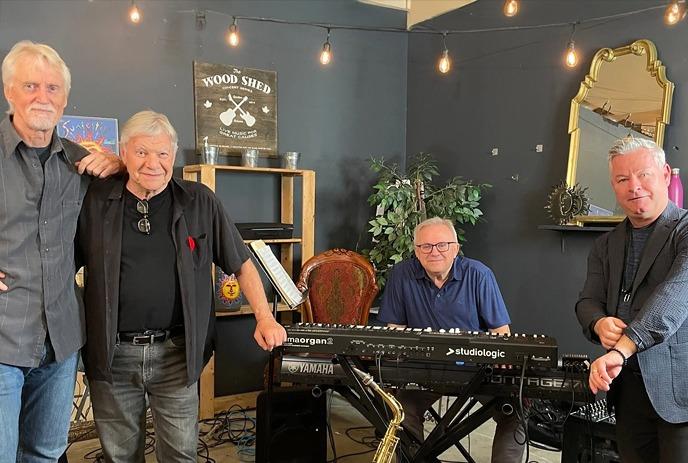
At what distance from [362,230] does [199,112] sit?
A: 59.7 inches

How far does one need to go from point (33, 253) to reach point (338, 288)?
2238 millimetres

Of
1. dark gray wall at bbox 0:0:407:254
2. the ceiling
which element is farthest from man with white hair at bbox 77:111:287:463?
the ceiling

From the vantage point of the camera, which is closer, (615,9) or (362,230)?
(615,9)

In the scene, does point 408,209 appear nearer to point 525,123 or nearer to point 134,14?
point 525,123

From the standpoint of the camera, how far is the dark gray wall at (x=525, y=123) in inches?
134

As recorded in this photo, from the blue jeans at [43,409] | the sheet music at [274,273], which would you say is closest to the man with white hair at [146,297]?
the blue jeans at [43,409]

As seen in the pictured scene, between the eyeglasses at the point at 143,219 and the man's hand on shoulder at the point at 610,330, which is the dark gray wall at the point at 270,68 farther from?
the man's hand on shoulder at the point at 610,330

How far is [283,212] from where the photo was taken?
4.18m

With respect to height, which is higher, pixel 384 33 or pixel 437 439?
pixel 384 33

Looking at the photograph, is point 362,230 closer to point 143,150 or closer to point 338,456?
point 338,456

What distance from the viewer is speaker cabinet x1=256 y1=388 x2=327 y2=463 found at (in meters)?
2.66

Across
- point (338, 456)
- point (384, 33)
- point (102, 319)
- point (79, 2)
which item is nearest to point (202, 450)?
point (338, 456)

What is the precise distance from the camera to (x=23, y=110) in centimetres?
163

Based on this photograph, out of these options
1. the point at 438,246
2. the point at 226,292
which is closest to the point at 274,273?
the point at 438,246
